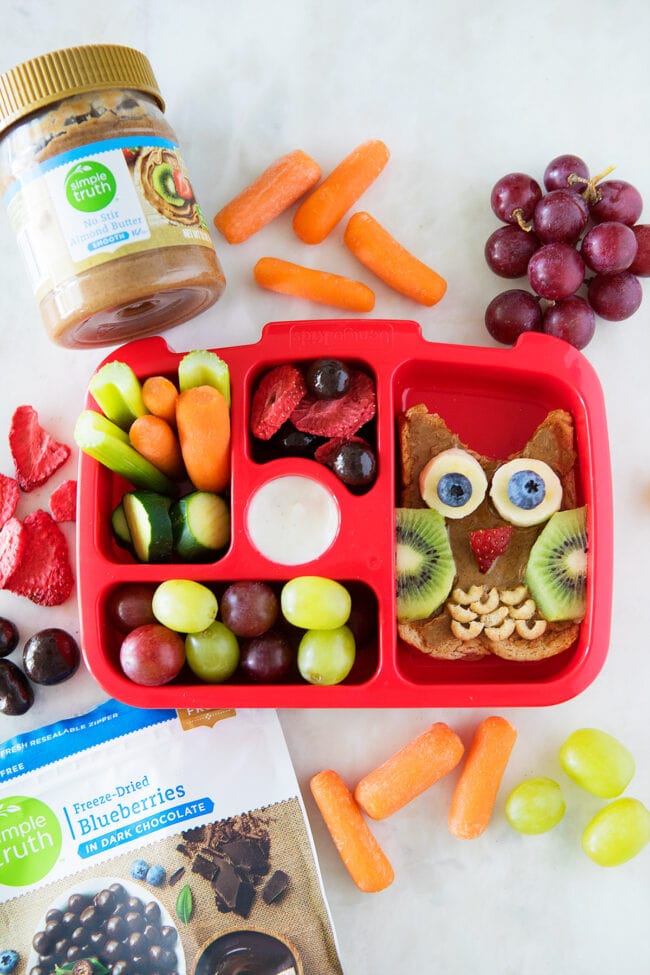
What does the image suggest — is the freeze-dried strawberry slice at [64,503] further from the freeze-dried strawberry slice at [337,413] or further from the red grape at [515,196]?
the red grape at [515,196]

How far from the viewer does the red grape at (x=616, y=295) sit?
51.4 inches

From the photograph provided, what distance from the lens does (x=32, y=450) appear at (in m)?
1.37

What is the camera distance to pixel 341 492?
3.98 ft

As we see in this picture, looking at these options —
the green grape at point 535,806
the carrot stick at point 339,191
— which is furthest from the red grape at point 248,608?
the carrot stick at point 339,191

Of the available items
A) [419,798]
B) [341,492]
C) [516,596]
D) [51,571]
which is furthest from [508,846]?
[51,571]

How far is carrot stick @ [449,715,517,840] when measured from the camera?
1.29m

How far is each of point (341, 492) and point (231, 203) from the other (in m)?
0.54

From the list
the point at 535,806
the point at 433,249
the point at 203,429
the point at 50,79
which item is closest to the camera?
the point at 50,79

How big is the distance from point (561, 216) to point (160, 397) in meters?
0.67

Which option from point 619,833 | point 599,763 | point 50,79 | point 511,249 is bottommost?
point 619,833

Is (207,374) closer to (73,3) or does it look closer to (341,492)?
(341,492)

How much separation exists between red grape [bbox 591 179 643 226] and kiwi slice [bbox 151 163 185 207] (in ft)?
2.19

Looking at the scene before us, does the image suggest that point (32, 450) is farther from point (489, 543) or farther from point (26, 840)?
point (489, 543)

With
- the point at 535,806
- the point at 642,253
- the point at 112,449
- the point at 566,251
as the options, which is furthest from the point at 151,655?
the point at 642,253
